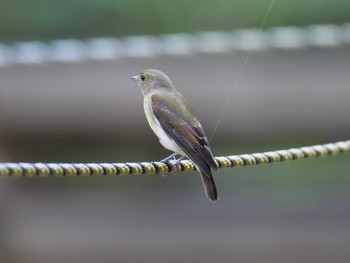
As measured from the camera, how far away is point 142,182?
7570 millimetres

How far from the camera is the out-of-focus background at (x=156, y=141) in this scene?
7.09 m

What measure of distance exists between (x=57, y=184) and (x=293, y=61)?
5.59 feet

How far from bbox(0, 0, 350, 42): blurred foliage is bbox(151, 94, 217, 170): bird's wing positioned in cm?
340

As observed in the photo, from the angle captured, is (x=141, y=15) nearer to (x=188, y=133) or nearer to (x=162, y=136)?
(x=162, y=136)

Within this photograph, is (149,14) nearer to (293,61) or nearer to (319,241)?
(293,61)

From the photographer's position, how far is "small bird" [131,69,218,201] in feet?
13.8

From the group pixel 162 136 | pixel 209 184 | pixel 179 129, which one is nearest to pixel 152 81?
pixel 162 136

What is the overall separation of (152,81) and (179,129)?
30.2 inches

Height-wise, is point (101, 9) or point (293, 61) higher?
point (101, 9)

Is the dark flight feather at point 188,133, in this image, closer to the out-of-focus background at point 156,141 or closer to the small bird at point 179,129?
the small bird at point 179,129

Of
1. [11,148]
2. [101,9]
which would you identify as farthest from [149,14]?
[11,148]

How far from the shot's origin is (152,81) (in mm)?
5281

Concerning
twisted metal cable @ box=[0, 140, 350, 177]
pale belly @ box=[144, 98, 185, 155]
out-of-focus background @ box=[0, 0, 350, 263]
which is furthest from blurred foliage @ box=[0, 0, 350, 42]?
twisted metal cable @ box=[0, 140, 350, 177]

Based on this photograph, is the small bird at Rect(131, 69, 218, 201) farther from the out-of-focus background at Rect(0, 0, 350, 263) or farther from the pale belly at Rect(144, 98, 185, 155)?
the out-of-focus background at Rect(0, 0, 350, 263)
